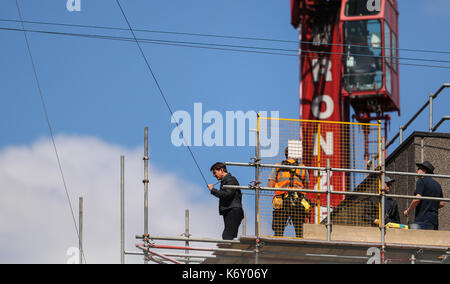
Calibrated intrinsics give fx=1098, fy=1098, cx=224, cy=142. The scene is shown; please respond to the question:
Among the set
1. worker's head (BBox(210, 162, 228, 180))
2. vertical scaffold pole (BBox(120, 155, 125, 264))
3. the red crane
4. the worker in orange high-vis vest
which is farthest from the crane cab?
vertical scaffold pole (BBox(120, 155, 125, 264))

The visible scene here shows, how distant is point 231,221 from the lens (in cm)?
2122

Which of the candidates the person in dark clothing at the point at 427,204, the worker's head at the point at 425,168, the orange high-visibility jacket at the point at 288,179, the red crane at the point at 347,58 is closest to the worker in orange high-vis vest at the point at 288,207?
the orange high-visibility jacket at the point at 288,179

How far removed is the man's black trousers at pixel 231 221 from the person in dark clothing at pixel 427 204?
3.87 meters

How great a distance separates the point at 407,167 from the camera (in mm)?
26172

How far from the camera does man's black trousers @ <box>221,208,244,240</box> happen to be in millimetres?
21203

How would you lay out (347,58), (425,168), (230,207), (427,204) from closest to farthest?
1. (230,207)
2. (427,204)
3. (425,168)
4. (347,58)

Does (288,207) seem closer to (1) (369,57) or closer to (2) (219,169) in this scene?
(2) (219,169)

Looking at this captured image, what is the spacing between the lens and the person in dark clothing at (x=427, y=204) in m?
22.5

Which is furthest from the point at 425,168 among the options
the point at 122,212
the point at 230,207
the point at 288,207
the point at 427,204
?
the point at 122,212

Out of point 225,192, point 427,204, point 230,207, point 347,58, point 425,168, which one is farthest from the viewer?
point 347,58

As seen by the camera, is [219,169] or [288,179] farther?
[288,179]

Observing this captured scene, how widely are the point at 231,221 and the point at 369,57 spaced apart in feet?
110
